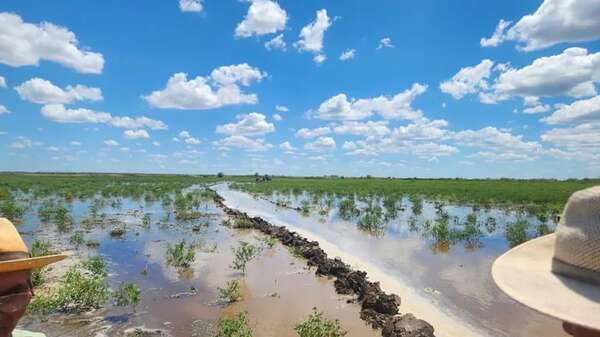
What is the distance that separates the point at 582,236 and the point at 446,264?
12.3 metres

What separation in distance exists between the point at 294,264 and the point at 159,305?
4582mm

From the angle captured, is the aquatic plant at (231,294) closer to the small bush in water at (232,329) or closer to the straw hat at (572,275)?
the small bush in water at (232,329)

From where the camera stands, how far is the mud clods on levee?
687 centimetres

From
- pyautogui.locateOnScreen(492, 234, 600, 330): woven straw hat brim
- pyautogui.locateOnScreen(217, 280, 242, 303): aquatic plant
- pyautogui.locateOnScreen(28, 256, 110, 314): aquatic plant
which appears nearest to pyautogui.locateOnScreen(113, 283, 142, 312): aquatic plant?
pyautogui.locateOnScreen(28, 256, 110, 314): aquatic plant

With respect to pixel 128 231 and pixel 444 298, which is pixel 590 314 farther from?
pixel 128 231

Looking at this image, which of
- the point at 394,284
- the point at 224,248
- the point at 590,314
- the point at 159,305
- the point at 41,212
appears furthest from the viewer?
the point at 41,212

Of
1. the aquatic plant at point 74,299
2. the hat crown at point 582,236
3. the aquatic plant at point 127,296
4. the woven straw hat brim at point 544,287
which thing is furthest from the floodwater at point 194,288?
the hat crown at point 582,236

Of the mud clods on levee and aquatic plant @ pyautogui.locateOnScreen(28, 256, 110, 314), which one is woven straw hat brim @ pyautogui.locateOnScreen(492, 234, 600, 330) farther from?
aquatic plant @ pyautogui.locateOnScreen(28, 256, 110, 314)

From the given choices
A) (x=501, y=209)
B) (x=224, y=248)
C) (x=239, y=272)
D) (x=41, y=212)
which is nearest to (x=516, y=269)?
(x=239, y=272)

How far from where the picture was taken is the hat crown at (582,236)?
4.11ft

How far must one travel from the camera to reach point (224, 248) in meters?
15.1

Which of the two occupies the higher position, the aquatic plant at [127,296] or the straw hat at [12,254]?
the straw hat at [12,254]

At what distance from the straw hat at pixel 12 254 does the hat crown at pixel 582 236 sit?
6.26ft

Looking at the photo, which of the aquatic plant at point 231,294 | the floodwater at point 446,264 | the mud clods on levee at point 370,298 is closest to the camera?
the mud clods on levee at point 370,298
